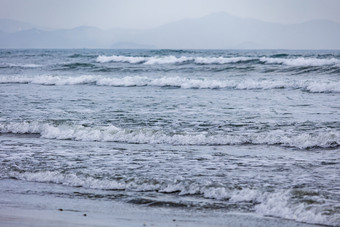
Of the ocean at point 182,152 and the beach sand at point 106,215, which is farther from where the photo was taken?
the ocean at point 182,152

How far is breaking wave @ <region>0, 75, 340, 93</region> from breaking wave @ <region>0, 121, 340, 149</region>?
942cm

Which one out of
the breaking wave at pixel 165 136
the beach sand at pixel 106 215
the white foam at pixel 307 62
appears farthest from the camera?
the white foam at pixel 307 62

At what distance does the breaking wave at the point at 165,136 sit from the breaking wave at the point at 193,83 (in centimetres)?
942

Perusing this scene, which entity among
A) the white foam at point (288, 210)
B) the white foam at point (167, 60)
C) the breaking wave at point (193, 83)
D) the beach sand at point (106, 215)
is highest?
the white foam at point (167, 60)

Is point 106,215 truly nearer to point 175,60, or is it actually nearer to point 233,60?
point 233,60

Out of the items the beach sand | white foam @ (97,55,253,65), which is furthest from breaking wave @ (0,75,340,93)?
the beach sand

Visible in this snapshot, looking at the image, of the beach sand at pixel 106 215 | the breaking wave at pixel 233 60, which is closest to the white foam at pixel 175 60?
the breaking wave at pixel 233 60

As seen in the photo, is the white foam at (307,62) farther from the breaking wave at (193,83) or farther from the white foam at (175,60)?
the breaking wave at (193,83)

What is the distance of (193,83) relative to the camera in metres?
20.9

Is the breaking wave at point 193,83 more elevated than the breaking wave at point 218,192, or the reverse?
the breaking wave at point 193,83

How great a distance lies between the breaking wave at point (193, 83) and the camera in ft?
57.8

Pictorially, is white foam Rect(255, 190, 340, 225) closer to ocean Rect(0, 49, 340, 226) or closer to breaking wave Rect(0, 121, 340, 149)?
ocean Rect(0, 49, 340, 226)

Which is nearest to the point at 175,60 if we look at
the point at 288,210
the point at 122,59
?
the point at 122,59

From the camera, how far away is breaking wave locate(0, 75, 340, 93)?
57.8 ft
